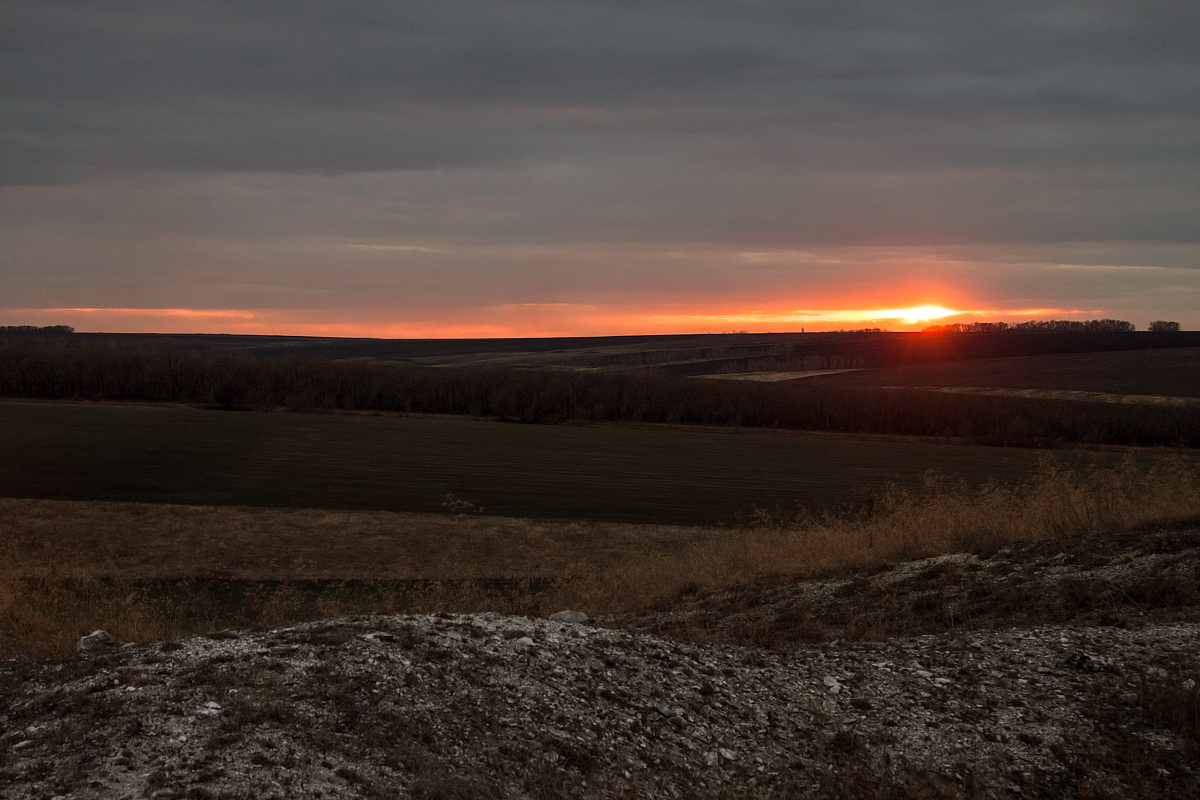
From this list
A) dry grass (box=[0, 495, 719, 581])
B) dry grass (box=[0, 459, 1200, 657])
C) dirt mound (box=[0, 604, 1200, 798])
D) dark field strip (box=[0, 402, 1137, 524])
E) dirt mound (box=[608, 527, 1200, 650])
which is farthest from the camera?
dark field strip (box=[0, 402, 1137, 524])

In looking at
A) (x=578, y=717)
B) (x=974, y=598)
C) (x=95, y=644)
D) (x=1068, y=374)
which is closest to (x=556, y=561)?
(x=974, y=598)

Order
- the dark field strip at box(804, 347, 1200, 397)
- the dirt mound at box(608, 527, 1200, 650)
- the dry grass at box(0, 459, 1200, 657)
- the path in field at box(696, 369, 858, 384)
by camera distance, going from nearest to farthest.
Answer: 1. the dirt mound at box(608, 527, 1200, 650)
2. the dry grass at box(0, 459, 1200, 657)
3. the dark field strip at box(804, 347, 1200, 397)
4. the path in field at box(696, 369, 858, 384)

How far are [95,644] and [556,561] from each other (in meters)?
26.6

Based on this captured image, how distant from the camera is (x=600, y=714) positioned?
745 cm

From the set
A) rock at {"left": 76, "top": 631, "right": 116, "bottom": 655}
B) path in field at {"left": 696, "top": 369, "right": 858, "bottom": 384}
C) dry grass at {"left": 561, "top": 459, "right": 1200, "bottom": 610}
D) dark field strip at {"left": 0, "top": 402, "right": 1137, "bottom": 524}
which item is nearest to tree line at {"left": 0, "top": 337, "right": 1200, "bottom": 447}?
dark field strip at {"left": 0, "top": 402, "right": 1137, "bottom": 524}

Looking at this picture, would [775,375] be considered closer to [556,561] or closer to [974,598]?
[556,561]

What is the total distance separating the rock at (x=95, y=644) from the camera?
339 inches

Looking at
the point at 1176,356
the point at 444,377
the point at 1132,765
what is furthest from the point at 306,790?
the point at 1176,356

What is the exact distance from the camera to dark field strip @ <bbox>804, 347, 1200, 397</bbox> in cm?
8894

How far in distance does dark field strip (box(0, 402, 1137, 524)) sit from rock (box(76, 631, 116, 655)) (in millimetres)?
30179

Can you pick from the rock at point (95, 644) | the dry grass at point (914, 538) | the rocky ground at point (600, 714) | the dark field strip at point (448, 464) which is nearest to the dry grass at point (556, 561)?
the dry grass at point (914, 538)

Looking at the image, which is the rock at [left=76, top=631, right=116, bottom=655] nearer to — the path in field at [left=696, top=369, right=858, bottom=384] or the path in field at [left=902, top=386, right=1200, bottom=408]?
the path in field at [left=902, top=386, right=1200, bottom=408]

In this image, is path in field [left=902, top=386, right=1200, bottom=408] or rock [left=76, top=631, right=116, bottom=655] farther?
path in field [left=902, top=386, right=1200, bottom=408]

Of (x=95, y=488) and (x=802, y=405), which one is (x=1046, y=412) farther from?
(x=95, y=488)
